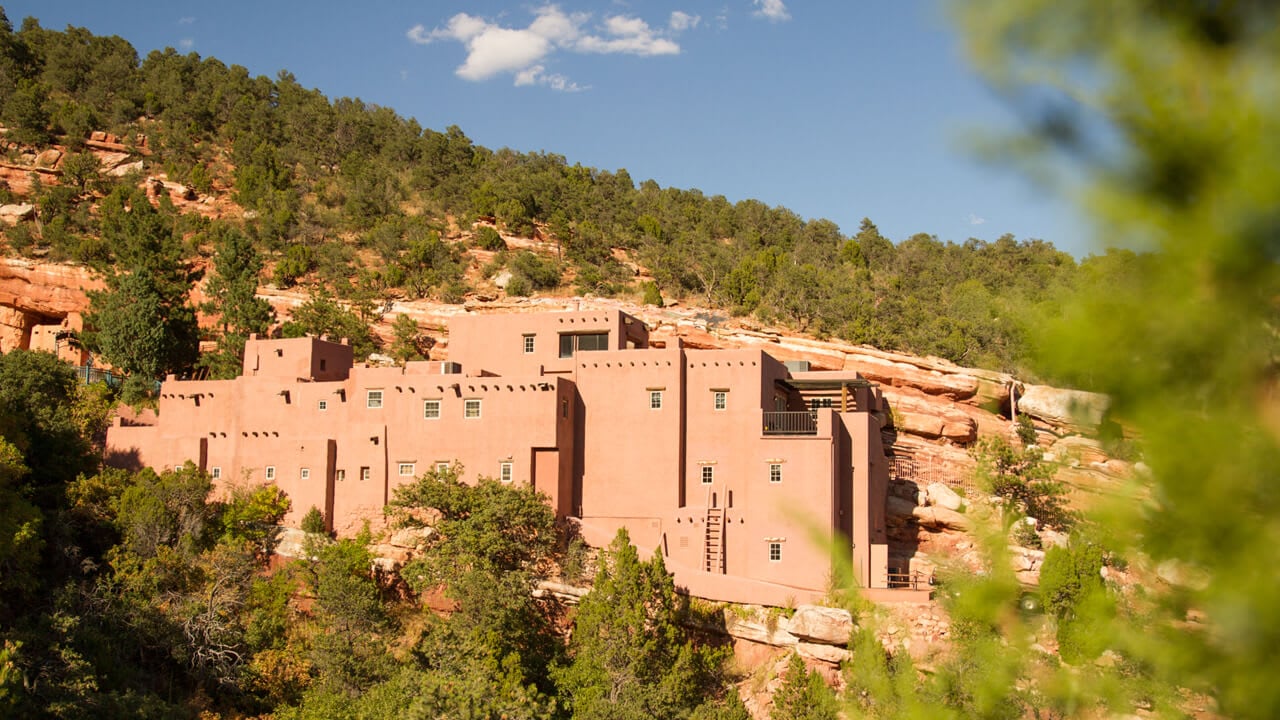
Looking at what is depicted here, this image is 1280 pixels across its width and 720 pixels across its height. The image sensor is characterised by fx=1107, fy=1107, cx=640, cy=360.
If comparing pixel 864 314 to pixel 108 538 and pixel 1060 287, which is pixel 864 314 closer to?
pixel 108 538

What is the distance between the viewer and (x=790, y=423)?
30672mm

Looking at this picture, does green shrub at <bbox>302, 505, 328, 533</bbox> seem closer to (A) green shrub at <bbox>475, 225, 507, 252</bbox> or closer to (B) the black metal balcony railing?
(B) the black metal balcony railing

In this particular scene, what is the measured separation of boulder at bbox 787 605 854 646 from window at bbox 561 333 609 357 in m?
9.82

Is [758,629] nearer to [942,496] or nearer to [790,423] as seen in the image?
[790,423]

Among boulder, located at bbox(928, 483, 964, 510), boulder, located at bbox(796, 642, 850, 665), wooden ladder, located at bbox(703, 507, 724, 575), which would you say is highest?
boulder, located at bbox(928, 483, 964, 510)

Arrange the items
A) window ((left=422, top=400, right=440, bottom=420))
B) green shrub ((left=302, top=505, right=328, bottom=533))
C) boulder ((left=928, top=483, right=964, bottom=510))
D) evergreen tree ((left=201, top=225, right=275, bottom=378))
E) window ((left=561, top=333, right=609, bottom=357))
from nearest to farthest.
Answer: green shrub ((left=302, top=505, right=328, bottom=533)), window ((left=422, top=400, right=440, bottom=420)), window ((left=561, top=333, right=609, bottom=357)), boulder ((left=928, top=483, right=964, bottom=510)), evergreen tree ((left=201, top=225, right=275, bottom=378))

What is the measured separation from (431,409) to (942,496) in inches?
634

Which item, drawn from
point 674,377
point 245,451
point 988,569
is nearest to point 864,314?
point 674,377

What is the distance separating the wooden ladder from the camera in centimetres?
2925

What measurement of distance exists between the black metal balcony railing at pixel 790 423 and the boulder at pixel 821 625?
16.8 ft

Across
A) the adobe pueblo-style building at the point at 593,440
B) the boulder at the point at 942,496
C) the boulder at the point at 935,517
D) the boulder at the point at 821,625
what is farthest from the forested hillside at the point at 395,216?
the boulder at the point at 821,625

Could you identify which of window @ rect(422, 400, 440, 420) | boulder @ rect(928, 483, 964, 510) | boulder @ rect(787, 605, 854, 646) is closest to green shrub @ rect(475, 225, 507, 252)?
window @ rect(422, 400, 440, 420)

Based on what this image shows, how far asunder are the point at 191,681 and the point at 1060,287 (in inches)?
1101

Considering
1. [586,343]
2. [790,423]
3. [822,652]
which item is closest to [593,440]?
[586,343]
